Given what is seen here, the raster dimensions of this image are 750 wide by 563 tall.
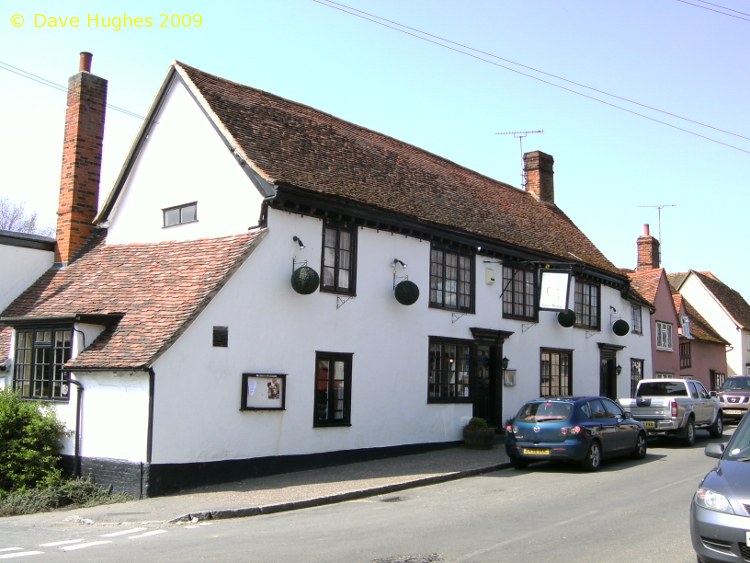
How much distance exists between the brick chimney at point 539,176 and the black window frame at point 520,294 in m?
8.01

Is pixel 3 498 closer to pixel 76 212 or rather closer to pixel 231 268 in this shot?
pixel 231 268

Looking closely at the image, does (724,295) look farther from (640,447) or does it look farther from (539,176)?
(640,447)

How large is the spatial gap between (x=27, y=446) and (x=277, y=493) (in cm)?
502

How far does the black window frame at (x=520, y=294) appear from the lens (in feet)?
74.2

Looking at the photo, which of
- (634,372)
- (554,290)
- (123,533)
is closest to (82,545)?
Answer: (123,533)

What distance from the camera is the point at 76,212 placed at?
18.9 meters

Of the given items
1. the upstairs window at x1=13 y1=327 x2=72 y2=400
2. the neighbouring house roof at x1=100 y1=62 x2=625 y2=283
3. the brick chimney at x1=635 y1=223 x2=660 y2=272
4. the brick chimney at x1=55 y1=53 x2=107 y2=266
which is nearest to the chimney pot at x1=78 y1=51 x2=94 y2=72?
the brick chimney at x1=55 y1=53 x2=107 y2=266

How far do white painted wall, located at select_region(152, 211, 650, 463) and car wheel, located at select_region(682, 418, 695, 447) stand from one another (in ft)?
19.2

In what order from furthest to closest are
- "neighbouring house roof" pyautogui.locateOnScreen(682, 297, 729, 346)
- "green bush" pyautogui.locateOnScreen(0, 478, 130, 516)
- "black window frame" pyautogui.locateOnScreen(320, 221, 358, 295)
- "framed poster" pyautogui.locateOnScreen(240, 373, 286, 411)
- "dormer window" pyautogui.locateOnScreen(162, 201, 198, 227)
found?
"neighbouring house roof" pyautogui.locateOnScreen(682, 297, 729, 346) → "dormer window" pyautogui.locateOnScreen(162, 201, 198, 227) → "black window frame" pyautogui.locateOnScreen(320, 221, 358, 295) → "framed poster" pyautogui.locateOnScreen(240, 373, 286, 411) → "green bush" pyautogui.locateOnScreen(0, 478, 130, 516)

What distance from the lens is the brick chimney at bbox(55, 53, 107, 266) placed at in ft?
61.3

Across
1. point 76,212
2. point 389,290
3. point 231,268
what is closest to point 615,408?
point 389,290

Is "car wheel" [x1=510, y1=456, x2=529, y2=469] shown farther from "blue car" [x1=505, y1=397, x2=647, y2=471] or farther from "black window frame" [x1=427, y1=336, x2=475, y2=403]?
"black window frame" [x1=427, y1=336, x2=475, y2=403]

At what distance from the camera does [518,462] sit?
16656mm

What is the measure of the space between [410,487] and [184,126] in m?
9.40
